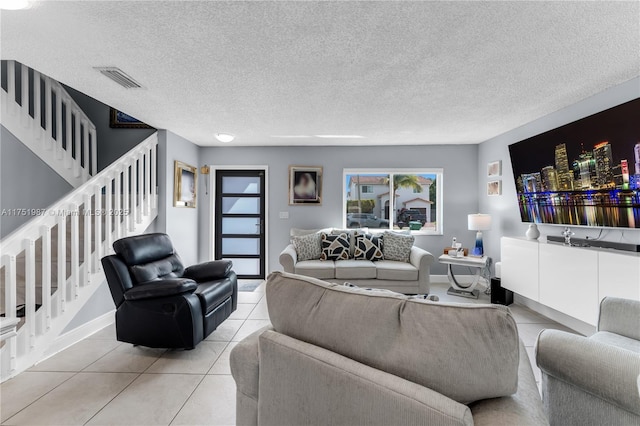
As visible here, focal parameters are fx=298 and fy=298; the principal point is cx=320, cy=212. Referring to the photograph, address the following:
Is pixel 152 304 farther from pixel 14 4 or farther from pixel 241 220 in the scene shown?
pixel 241 220

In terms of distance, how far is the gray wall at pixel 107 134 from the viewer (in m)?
4.29

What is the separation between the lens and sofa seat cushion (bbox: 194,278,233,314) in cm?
256

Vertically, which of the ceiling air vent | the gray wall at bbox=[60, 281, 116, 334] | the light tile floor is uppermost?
the ceiling air vent

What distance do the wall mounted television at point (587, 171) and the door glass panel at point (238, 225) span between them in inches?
158

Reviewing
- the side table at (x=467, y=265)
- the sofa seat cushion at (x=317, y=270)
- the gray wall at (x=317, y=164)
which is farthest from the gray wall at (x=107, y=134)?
the side table at (x=467, y=265)

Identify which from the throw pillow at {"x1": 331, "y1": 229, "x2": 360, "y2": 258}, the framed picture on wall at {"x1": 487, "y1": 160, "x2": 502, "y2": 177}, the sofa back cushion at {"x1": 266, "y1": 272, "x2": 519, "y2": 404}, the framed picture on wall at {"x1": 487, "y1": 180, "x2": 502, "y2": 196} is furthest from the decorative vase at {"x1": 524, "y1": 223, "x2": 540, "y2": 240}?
Answer: the sofa back cushion at {"x1": 266, "y1": 272, "x2": 519, "y2": 404}

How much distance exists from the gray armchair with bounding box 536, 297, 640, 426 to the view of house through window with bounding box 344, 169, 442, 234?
3827mm

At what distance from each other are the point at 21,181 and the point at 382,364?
4446mm

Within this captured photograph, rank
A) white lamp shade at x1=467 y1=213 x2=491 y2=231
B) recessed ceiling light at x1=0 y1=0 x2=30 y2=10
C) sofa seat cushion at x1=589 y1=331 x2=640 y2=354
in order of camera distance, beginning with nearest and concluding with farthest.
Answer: sofa seat cushion at x1=589 y1=331 x2=640 y2=354
recessed ceiling light at x1=0 y1=0 x2=30 y2=10
white lamp shade at x1=467 y1=213 x2=491 y2=231

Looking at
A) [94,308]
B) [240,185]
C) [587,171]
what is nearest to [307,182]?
[240,185]

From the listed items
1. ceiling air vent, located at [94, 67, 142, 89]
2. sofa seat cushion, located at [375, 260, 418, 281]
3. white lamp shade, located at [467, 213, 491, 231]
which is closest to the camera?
ceiling air vent, located at [94, 67, 142, 89]

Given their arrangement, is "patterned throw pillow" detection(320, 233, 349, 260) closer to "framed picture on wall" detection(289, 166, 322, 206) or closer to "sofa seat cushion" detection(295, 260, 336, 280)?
"sofa seat cushion" detection(295, 260, 336, 280)

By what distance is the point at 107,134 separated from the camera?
4.31 meters

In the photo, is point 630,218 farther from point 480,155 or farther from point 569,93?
point 480,155
